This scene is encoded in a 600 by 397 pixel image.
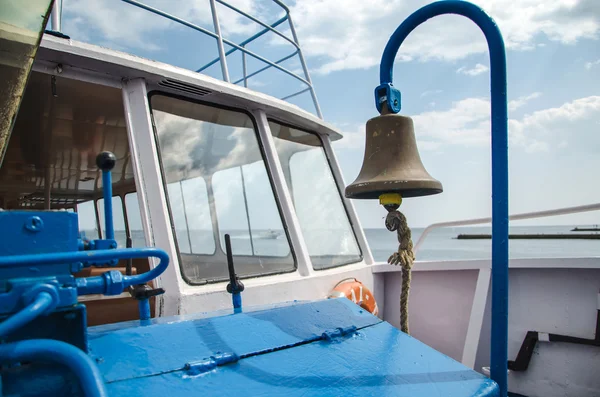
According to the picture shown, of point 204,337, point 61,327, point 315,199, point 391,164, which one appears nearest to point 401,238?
point 391,164

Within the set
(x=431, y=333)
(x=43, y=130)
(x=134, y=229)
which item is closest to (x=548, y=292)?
(x=431, y=333)

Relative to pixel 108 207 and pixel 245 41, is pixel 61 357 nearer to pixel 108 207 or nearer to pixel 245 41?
pixel 108 207

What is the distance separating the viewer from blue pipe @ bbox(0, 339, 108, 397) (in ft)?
2.73

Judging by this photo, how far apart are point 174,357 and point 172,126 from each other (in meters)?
2.00

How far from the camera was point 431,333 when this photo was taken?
152 inches

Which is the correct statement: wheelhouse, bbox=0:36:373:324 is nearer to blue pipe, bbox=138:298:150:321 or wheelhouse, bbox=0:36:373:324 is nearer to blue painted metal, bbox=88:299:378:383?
blue pipe, bbox=138:298:150:321

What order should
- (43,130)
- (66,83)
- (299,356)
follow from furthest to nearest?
(43,130) → (66,83) → (299,356)

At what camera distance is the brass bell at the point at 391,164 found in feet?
5.26

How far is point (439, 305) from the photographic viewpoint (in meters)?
3.83

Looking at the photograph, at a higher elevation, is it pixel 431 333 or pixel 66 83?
pixel 66 83

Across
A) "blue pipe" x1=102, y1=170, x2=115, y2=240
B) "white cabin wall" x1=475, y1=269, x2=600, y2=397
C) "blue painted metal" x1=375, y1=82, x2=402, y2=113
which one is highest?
"blue painted metal" x1=375, y1=82, x2=402, y2=113

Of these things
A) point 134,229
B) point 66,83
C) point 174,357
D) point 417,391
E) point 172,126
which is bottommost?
point 417,391

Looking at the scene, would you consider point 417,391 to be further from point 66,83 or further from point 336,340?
point 66,83

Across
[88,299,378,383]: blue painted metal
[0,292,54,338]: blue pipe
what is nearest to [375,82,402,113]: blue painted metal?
[88,299,378,383]: blue painted metal
